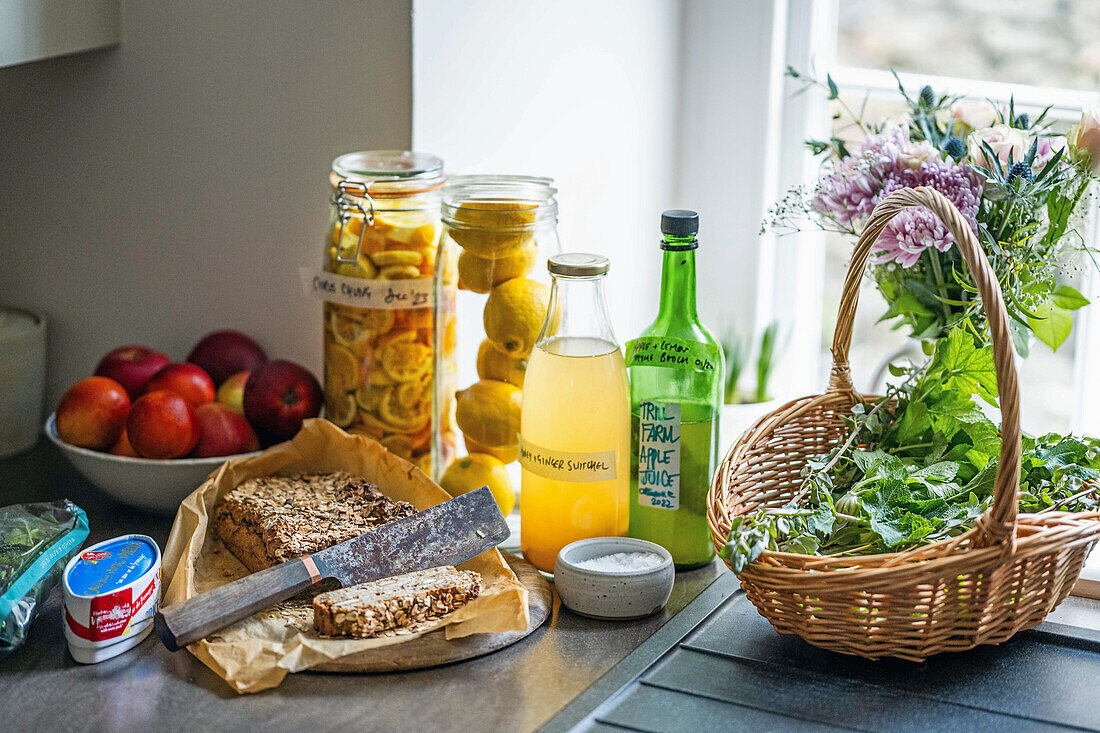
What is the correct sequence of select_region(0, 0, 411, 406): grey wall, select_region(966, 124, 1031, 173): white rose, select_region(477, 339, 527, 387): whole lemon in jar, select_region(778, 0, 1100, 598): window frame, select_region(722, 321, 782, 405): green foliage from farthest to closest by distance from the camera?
select_region(722, 321, 782, 405): green foliage < select_region(778, 0, 1100, 598): window frame < select_region(0, 0, 411, 406): grey wall < select_region(477, 339, 527, 387): whole lemon in jar < select_region(966, 124, 1031, 173): white rose

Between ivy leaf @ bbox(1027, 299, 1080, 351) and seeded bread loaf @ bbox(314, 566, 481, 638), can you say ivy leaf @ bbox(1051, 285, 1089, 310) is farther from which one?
seeded bread loaf @ bbox(314, 566, 481, 638)

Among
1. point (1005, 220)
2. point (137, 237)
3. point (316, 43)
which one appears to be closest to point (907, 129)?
point (1005, 220)

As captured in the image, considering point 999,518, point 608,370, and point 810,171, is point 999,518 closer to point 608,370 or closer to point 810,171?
point 608,370

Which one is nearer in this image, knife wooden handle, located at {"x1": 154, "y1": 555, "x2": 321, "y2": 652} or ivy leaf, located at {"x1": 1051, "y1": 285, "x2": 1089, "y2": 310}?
knife wooden handle, located at {"x1": 154, "y1": 555, "x2": 321, "y2": 652}

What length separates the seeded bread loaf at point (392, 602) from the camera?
32.9 inches

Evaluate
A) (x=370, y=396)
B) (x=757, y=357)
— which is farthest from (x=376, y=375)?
(x=757, y=357)

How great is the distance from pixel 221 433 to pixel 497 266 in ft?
1.09

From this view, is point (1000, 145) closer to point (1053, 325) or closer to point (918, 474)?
point (1053, 325)

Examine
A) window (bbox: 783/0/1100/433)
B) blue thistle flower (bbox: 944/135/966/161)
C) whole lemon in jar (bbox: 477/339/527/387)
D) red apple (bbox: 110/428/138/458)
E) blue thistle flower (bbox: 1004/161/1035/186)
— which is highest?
window (bbox: 783/0/1100/433)

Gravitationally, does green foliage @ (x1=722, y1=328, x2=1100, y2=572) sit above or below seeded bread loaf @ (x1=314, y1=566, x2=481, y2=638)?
above

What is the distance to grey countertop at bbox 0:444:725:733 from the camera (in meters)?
0.77

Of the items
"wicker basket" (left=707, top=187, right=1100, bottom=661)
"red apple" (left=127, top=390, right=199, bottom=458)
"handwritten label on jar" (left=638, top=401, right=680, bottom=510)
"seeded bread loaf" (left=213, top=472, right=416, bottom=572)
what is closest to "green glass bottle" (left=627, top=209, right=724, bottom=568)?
"handwritten label on jar" (left=638, top=401, right=680, bottom=510)

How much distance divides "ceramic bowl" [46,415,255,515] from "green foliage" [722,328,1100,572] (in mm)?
552

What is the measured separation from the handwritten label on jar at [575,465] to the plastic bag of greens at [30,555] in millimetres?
403
